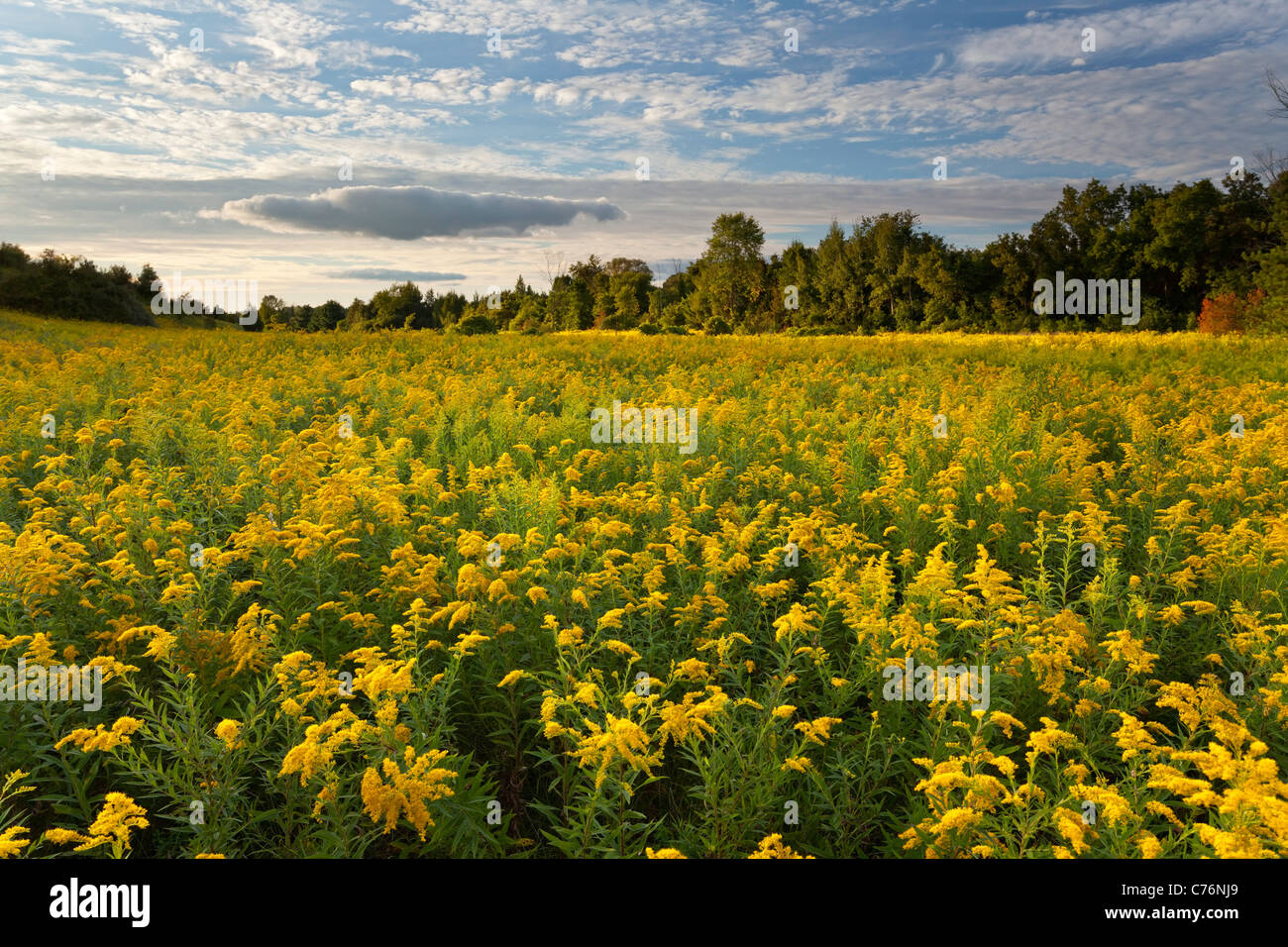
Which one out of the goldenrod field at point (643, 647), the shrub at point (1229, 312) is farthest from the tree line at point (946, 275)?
the goldenrod field at point (643, 647)

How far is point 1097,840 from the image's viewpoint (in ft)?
9.74

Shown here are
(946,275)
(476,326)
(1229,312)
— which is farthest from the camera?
(946,275)

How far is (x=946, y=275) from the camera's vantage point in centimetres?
5384

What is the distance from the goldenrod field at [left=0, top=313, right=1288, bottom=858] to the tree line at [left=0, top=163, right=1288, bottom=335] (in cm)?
2543

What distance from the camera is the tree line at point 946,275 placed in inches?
1607

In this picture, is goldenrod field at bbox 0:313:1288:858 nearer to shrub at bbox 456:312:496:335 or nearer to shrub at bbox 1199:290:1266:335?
shrub at bbox 456:312:496:335

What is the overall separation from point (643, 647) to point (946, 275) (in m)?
56.4

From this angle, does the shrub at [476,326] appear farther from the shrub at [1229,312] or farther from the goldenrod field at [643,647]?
the shrub at [1229,312]

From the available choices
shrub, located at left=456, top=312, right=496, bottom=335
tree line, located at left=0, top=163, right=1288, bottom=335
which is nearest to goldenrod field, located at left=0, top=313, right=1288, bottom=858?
tree line, located at left=0, top=163, right=1288, bottom=335

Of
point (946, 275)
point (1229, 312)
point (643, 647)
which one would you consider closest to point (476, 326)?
point (946, 275)

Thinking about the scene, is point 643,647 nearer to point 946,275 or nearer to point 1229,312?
point 1229,312

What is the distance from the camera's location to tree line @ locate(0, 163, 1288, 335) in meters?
40.8

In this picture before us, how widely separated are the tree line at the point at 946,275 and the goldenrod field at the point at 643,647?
25.4 metres

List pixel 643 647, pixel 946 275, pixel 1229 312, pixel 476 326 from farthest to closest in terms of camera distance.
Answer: pixel 946 275 < pixel 476 326 < pixel 1229 312 < pixel 643 647
